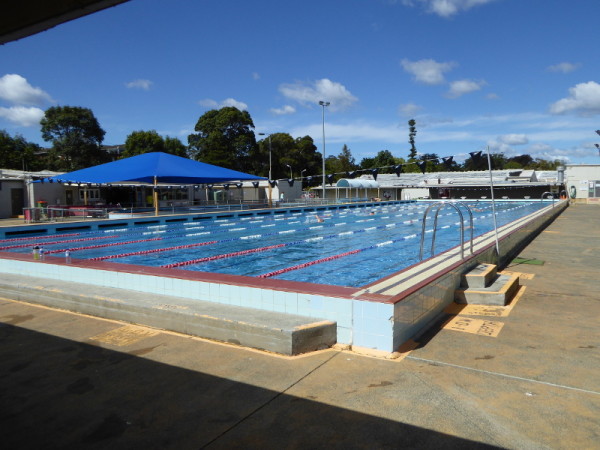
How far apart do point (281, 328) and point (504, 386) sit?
5.88ft

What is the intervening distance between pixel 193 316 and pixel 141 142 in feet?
141

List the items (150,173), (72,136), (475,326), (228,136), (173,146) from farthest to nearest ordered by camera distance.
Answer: (228,136) → (173,146) → (72,136) → (150,173) → (475,326)

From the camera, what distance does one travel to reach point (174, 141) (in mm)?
47656

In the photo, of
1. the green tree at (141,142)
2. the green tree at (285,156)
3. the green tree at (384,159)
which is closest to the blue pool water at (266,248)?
the green tree at (141,142)

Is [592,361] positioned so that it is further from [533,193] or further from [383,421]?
[533,193]

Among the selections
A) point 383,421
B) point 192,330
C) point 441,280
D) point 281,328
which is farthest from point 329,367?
point 441,280

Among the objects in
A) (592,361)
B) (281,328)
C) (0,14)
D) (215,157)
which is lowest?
(592,361)

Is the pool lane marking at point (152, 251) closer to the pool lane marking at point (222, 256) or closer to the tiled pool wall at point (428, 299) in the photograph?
the pool lane marking at point (222, 256)

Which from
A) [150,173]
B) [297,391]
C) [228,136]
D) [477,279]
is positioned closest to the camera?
[297,391]

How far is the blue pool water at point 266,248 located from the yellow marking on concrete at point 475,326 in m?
2.93

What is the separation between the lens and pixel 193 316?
4.12 m

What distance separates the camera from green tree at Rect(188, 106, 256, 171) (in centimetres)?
5125

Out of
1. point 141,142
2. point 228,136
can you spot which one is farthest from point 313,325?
point 228,136

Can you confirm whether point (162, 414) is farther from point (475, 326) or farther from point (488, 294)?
point (488, 294)
